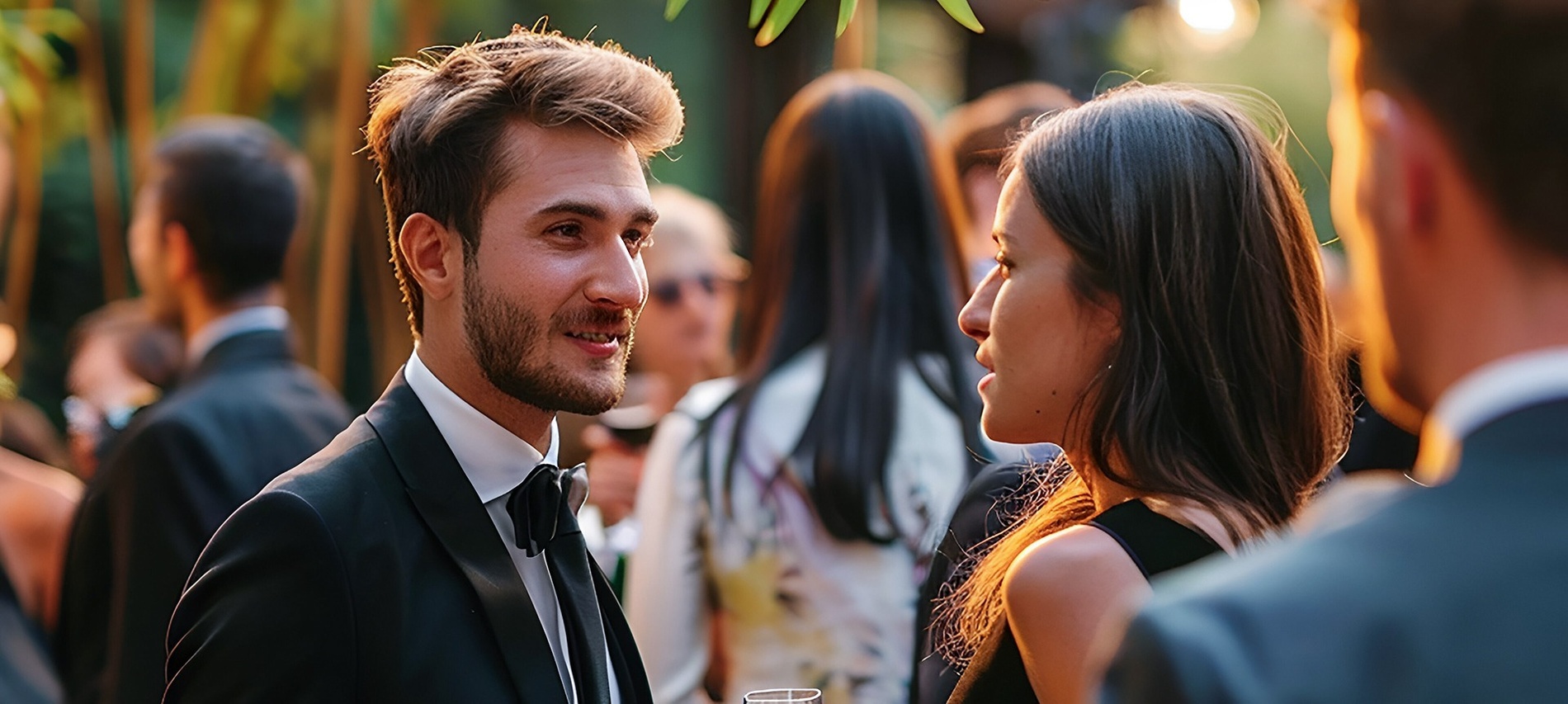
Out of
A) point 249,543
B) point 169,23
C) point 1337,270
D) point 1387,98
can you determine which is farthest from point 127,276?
point 1387,98

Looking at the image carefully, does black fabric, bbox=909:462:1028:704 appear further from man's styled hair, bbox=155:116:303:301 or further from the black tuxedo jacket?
man's styled hair, bbox=155:116:303:301

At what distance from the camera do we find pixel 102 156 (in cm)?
705

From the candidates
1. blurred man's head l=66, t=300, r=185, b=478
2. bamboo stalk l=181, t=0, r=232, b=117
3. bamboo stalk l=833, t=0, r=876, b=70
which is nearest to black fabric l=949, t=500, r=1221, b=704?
blurred man's head l=66, t=300, r=185, b=478

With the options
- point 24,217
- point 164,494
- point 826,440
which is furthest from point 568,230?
point 24,217

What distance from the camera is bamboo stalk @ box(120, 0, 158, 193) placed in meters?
6.93

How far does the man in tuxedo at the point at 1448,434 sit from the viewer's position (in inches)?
39.5

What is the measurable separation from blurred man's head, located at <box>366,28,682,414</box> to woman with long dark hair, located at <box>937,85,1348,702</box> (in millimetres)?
610

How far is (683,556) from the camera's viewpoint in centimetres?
356

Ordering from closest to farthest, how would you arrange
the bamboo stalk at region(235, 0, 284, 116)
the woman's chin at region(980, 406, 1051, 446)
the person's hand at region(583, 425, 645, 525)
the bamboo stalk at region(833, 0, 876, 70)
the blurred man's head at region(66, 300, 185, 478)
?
the woman's chin at region(980, 406, 1051, 446), the person's hand at region(583, 425, 645, 525), the blurred man's head at region(66, 300, 185, 478), the bamboo stalk at region(235, 0, 284, 116), the bamboo stalk at region(833, 0, 876, 70)

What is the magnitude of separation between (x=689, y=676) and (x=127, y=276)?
514cm

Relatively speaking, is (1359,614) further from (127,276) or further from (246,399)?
(127,276)

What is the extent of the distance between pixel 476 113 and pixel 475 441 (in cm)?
49

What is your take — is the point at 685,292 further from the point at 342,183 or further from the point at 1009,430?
the point at 1009,430

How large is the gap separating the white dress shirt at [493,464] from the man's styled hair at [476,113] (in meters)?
0.21
